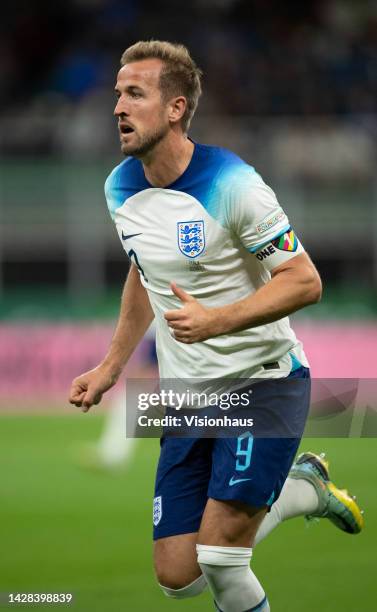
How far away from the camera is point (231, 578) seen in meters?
4.60

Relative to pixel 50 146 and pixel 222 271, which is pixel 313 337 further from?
pixel 222 271

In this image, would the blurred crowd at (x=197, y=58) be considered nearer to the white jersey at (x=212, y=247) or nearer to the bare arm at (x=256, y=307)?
the white jersey at (x=212, y=247)

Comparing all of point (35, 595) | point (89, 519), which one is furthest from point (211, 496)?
point (89, 519)

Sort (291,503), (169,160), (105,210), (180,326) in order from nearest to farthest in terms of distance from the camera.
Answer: (180,326), (169,160), (291,503), (105,210)

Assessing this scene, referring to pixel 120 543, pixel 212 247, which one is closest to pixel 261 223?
pixel 212 247

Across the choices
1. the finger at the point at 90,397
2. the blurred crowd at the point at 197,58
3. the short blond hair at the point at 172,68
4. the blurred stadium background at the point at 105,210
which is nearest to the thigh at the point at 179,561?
the finger at the point at 90,397

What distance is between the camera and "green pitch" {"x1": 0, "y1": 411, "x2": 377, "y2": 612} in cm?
613

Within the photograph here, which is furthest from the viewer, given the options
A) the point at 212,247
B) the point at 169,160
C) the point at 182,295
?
the point at 169,160

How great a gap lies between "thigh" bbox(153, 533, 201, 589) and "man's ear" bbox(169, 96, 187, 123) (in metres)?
1.60

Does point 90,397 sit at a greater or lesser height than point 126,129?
lesser

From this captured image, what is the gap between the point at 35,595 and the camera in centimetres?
606

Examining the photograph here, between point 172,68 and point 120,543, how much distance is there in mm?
3899

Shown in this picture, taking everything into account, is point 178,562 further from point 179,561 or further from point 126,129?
point 126,129

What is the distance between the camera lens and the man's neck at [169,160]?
4770mm
